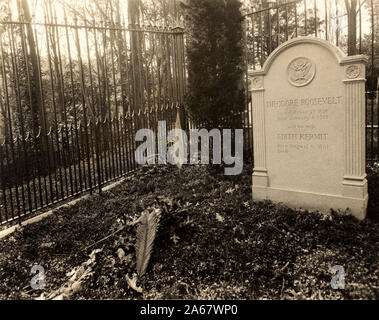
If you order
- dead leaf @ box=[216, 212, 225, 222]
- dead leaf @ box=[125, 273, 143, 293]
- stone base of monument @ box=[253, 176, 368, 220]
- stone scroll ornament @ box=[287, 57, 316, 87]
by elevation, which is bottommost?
dead leaf @ box=[125, 273, 143, 293]

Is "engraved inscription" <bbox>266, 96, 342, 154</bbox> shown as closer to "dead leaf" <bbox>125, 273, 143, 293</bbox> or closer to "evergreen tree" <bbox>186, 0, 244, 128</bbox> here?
"evergreen tree" <bbox>186, 0, 244, 128</bbox>

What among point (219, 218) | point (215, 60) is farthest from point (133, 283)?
point (215, 60)

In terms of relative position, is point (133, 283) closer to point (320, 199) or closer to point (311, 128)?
point (320, 199)

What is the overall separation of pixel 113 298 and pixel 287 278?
1.71m

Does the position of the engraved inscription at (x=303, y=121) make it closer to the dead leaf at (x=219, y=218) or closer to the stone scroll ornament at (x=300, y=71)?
the stone scroll ornament at (x=300, y=71)

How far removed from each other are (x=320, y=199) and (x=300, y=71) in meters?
1.73

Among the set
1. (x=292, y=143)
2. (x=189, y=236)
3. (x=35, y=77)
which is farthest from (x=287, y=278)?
(x=35, y=77)

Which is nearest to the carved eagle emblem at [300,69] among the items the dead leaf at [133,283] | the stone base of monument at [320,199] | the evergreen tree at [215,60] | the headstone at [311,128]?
the headstone at [311,128]

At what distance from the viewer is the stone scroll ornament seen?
416cm

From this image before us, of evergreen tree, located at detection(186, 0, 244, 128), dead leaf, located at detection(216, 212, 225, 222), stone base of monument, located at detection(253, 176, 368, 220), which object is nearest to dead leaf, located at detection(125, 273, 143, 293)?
dead leaf, located at detection(216, 212, 225, 222)

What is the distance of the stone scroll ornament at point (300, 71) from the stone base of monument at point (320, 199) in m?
1.46

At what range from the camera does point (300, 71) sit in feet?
13.9

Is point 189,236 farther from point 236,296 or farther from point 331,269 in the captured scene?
point 331,269
